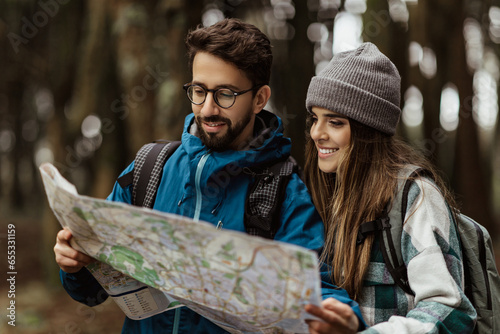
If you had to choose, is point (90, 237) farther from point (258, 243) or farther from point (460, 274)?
point (460, 274)

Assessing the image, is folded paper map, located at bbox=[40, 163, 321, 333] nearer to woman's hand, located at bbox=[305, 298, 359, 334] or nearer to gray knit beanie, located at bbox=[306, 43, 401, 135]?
woman's hand, located at bbox=[305, 298, 359, 334]

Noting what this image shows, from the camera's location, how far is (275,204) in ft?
6.81

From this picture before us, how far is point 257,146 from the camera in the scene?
2.28m

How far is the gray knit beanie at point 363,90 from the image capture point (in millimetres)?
2170

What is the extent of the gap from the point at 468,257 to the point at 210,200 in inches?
42.5

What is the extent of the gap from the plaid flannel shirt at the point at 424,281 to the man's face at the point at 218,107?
2.55ft

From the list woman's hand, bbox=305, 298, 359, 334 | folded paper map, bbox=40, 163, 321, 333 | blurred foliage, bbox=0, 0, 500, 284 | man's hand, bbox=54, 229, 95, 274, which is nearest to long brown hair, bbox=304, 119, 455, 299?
woman's hand, bbox=305, 298, 359, 334

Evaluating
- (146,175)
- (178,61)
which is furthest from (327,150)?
(178,61)

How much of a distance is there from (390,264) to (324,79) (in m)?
0.84

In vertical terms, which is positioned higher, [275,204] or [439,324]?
[275,204]

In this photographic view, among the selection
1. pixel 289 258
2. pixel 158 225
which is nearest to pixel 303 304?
pixel 289 258

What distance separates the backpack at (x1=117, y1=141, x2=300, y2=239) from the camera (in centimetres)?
207

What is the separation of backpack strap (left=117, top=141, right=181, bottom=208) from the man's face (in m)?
0.22

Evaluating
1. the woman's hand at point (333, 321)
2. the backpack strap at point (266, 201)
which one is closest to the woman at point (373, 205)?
the woman's hand at point (333, 321)
